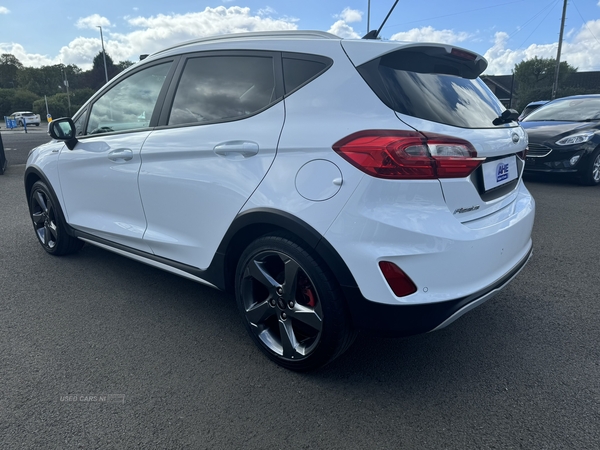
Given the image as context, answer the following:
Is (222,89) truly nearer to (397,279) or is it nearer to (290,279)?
(290,279)

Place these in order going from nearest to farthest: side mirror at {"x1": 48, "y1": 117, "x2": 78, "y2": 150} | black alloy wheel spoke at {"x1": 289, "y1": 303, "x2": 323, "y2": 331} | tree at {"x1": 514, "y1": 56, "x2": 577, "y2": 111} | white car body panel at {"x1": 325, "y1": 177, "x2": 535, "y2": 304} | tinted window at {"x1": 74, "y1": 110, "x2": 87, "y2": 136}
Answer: white car body panel at {"x1": 325, "y1": 177, "x2": 535, "y2": 304} < black alloy wheel spoke at {"x1": 289, "y1": 303, "x2": 323, "y2": 331} < side mirror at {"x1": 48, "y1": 117, "x2": 78, "y2": 150} < tinted window at {"x1": 74, "y1": 110, "x2": 87, "y2": 136} < tree at {"x1": 514, "y1": 56, "x2": 577, "y2": 111}

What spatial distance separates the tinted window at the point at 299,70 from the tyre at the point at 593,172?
7152 millimetres

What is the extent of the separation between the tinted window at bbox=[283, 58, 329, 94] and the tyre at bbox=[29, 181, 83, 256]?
2.77 meters

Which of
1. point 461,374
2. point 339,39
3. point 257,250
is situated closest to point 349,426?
point 461,374

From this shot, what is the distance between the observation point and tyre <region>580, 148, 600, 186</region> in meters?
7.77

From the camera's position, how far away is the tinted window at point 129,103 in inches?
126

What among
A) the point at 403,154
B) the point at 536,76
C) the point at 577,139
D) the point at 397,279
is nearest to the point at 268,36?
the point at 403,154

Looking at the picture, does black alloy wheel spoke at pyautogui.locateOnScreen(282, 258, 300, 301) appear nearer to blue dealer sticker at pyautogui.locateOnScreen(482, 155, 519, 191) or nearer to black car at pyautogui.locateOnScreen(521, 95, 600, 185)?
blue dealer sticker at pyautogui.locateOnScreen(482, 155, 519, 191)

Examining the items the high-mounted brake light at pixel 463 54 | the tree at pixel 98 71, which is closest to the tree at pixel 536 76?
the high-mounted brake light at pixel 463 54

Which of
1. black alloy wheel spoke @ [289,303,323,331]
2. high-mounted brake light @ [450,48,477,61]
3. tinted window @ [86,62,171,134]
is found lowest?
black alloy wheel spoke @ [289,303,323,331]

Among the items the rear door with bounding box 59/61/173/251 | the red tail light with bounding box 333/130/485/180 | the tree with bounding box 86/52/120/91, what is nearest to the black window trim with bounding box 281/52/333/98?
the red tail light with bounding box 333/130/485/180

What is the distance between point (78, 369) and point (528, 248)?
2646mm

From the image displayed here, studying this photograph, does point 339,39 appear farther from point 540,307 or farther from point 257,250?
point 540,307

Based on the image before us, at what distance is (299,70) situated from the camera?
7.97 feet
